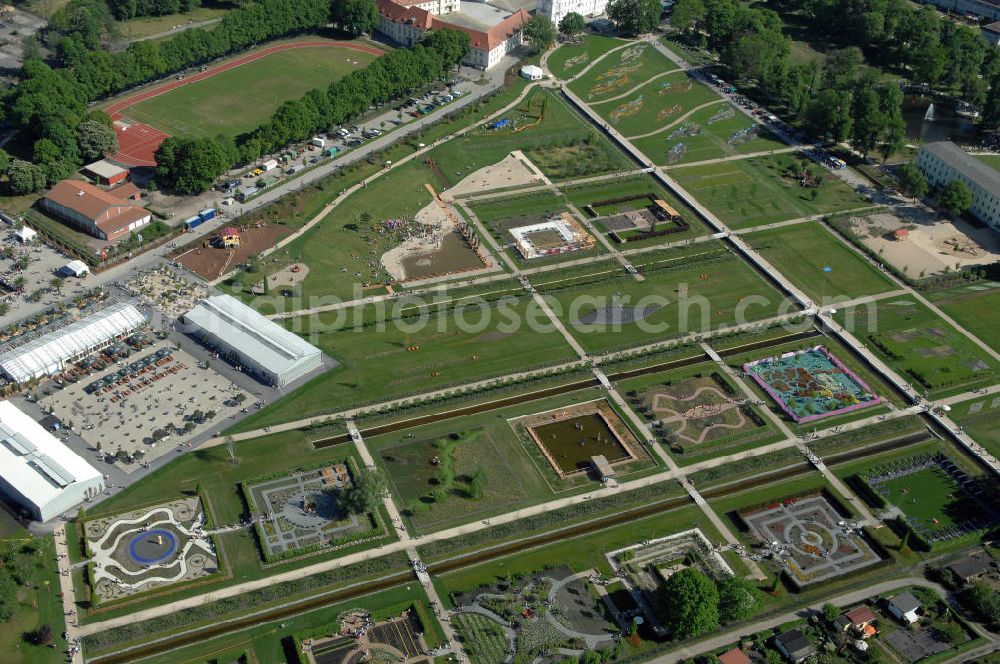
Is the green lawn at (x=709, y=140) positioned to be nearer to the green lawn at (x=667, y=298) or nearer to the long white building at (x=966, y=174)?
the long white building at (x=966, y=174)

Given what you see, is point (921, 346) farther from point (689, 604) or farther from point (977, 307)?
point (689, 604)

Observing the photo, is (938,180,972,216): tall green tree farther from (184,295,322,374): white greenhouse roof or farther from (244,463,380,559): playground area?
(244,463,380,559): playground area

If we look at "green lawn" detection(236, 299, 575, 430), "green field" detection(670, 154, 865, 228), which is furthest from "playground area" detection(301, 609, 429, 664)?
"green field" detection(670, 154, 865, 228)

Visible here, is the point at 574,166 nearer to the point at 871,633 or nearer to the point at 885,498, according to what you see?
the point at 885,498

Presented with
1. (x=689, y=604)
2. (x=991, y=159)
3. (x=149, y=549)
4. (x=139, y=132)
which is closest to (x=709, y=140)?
(x=991, y=159)

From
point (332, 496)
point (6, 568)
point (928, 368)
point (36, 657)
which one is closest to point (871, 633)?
point (928, 368)

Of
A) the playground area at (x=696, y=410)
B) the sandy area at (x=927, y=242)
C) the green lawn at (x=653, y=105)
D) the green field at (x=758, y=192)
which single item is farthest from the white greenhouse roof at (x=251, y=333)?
the sandy area at (x=927, y=242)
